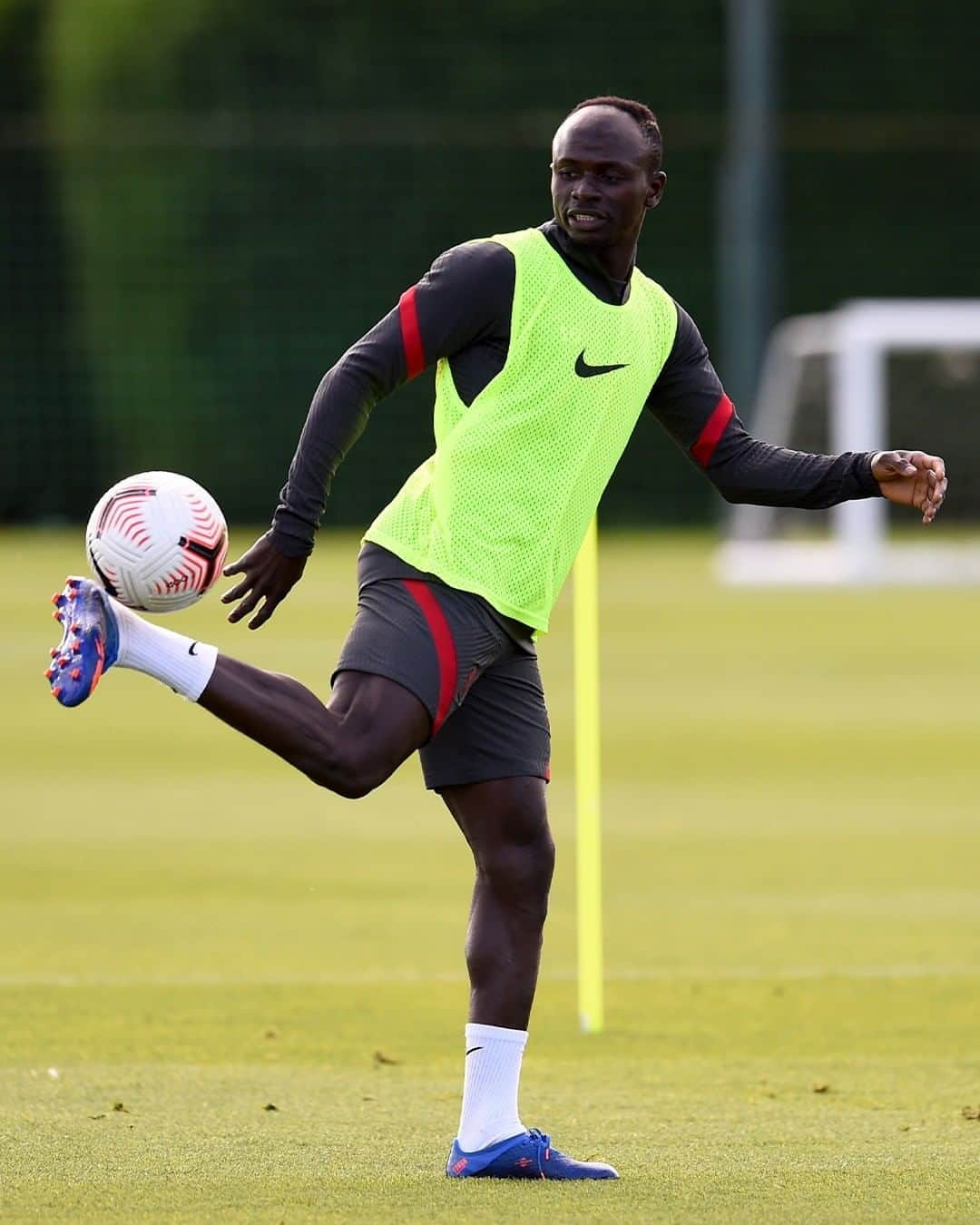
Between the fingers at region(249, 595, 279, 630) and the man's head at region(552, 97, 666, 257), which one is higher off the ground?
the man's head at region(552, 97, 666, 257)

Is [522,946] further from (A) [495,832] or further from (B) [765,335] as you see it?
(B) [765,335]

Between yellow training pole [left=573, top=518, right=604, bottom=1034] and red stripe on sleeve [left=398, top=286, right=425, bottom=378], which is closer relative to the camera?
red stripe on sleeve [left=398, top=286, right=425, bottom=378]

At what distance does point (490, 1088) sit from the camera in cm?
468

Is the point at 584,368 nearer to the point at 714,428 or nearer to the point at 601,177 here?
the point at 601,177

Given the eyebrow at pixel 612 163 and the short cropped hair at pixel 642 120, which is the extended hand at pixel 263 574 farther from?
the short cropped hair at pixel 642 120

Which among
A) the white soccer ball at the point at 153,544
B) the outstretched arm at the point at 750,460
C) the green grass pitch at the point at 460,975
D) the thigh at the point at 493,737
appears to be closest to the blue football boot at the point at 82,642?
the white soccer ball at the point at 153,544

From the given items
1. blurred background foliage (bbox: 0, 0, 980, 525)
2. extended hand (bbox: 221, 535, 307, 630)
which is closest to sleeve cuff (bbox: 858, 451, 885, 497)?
extended hand (bbox: 221, 535, 307, 630)

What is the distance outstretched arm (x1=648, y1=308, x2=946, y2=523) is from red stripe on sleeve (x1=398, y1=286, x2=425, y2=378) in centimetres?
67

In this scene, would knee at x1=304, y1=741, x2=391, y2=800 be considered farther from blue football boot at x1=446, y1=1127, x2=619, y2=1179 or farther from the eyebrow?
the eyebrow

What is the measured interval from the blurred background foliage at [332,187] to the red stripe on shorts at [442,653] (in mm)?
26316

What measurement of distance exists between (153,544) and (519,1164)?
1.39 m

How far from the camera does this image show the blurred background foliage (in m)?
31.9

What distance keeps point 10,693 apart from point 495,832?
1173 centimetres

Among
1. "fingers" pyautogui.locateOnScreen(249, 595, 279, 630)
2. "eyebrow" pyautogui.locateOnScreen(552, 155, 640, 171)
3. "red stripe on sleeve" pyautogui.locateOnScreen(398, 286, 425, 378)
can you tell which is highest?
"eyebrow" pyautogui.locateOnScreen(552, 155, 640, 171)
